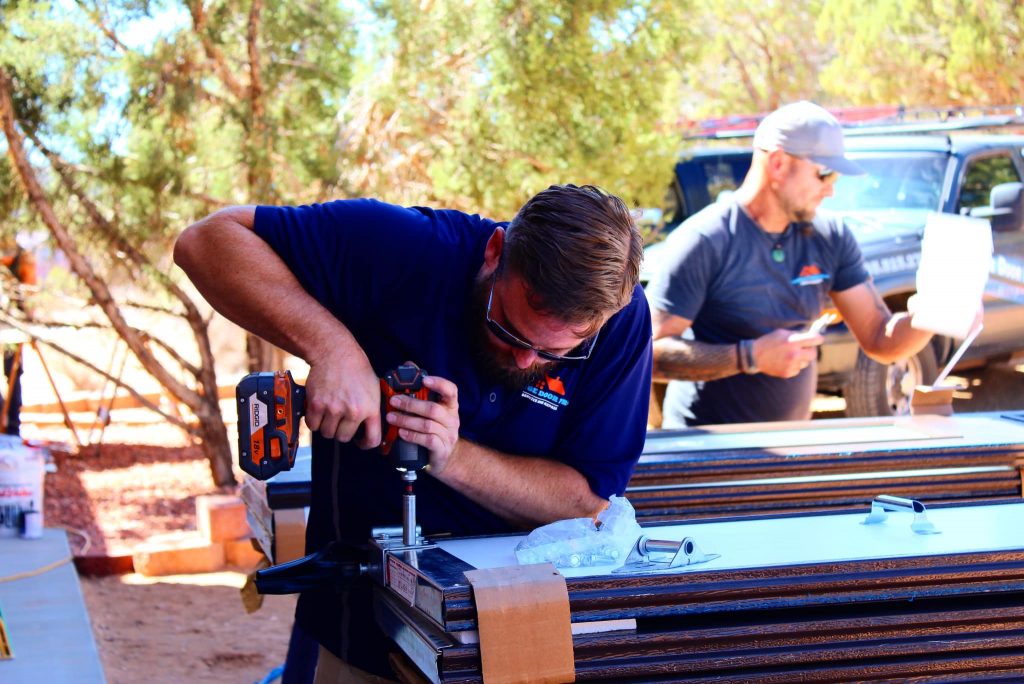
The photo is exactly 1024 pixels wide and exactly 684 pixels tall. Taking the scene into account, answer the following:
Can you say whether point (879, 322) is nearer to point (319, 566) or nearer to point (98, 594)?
point (319, 566)

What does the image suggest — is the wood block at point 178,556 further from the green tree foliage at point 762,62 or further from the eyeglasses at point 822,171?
the green tree foliage at point 762,62

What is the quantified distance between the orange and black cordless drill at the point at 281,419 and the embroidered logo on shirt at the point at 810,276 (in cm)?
234

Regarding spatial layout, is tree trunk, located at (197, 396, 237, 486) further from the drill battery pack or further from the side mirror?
the drill battery pack

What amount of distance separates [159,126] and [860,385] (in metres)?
4.62

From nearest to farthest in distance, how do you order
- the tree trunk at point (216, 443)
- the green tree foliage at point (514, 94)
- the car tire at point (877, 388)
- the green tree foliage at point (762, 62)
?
the green tree foliage at point (514, 94), the tree trunk at point (216, 443), the car tire at point (877, 388), the green tree foliage at point (762, 62)

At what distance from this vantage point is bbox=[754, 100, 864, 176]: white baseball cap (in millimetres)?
3916

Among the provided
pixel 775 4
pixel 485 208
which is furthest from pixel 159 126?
pixel 775 4

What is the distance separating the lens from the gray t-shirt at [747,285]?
12.6 ft

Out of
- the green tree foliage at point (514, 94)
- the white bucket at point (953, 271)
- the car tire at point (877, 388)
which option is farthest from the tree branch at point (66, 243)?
the white bucket at point (953, 271)

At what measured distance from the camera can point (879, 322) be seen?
4055 millimetres

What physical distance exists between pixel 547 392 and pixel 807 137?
6.87 feet

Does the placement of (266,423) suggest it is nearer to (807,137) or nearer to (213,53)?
(807,137)

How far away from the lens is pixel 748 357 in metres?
3.77

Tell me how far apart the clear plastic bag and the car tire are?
19.6 ft
